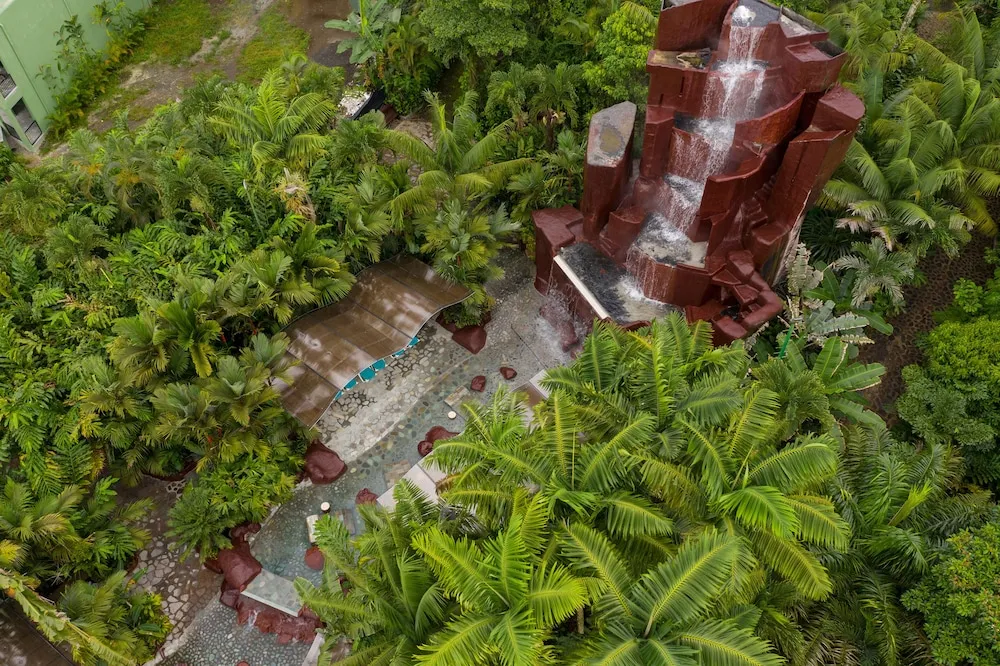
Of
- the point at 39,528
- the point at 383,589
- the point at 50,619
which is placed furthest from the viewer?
the point at 39,528

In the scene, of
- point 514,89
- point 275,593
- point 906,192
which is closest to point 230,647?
point 275,593

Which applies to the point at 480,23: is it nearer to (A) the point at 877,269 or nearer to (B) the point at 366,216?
(B) the point at 366,216

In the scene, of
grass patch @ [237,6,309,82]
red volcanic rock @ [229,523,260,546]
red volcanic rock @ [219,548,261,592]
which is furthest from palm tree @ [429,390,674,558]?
grass patch @ [237,6,309,82]

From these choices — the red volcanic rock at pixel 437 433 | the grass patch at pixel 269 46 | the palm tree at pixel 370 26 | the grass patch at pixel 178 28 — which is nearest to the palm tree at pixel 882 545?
the red volcanic rock at pixel 437 433

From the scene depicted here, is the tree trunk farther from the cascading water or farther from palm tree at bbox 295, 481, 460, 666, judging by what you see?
palm tree at bbox 295, 481, 460, 666

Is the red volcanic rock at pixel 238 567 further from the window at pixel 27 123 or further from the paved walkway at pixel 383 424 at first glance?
the window at pixel 27 123

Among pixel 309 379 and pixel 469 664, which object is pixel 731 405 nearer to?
pixel 469 664

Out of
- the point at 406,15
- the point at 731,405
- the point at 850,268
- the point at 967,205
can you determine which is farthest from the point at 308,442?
the point at 967,205
